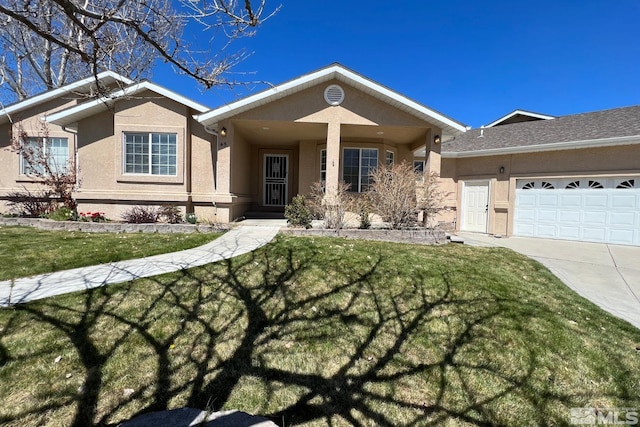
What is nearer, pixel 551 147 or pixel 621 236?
pixel 621 236

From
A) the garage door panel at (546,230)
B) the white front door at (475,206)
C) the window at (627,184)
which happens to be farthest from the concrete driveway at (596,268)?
the window at (627,184)

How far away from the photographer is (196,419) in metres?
2.30

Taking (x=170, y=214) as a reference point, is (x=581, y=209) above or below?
above

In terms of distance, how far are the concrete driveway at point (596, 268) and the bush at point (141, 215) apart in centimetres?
1138

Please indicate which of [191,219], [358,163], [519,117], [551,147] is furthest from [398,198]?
[519,117]

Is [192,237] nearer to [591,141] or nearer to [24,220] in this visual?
[24,220]

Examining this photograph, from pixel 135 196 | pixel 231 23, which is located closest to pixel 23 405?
pixel 231 23

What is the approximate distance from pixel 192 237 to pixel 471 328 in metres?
6.78

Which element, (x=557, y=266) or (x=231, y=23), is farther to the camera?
(x=557, y=266)

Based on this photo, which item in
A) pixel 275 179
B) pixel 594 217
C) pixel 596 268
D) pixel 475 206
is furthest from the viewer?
pixel 275 179

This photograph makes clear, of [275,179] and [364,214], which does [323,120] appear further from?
[275,179]

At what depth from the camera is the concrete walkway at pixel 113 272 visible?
4.38m

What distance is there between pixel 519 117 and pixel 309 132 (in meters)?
13.6

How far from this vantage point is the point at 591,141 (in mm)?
10398
